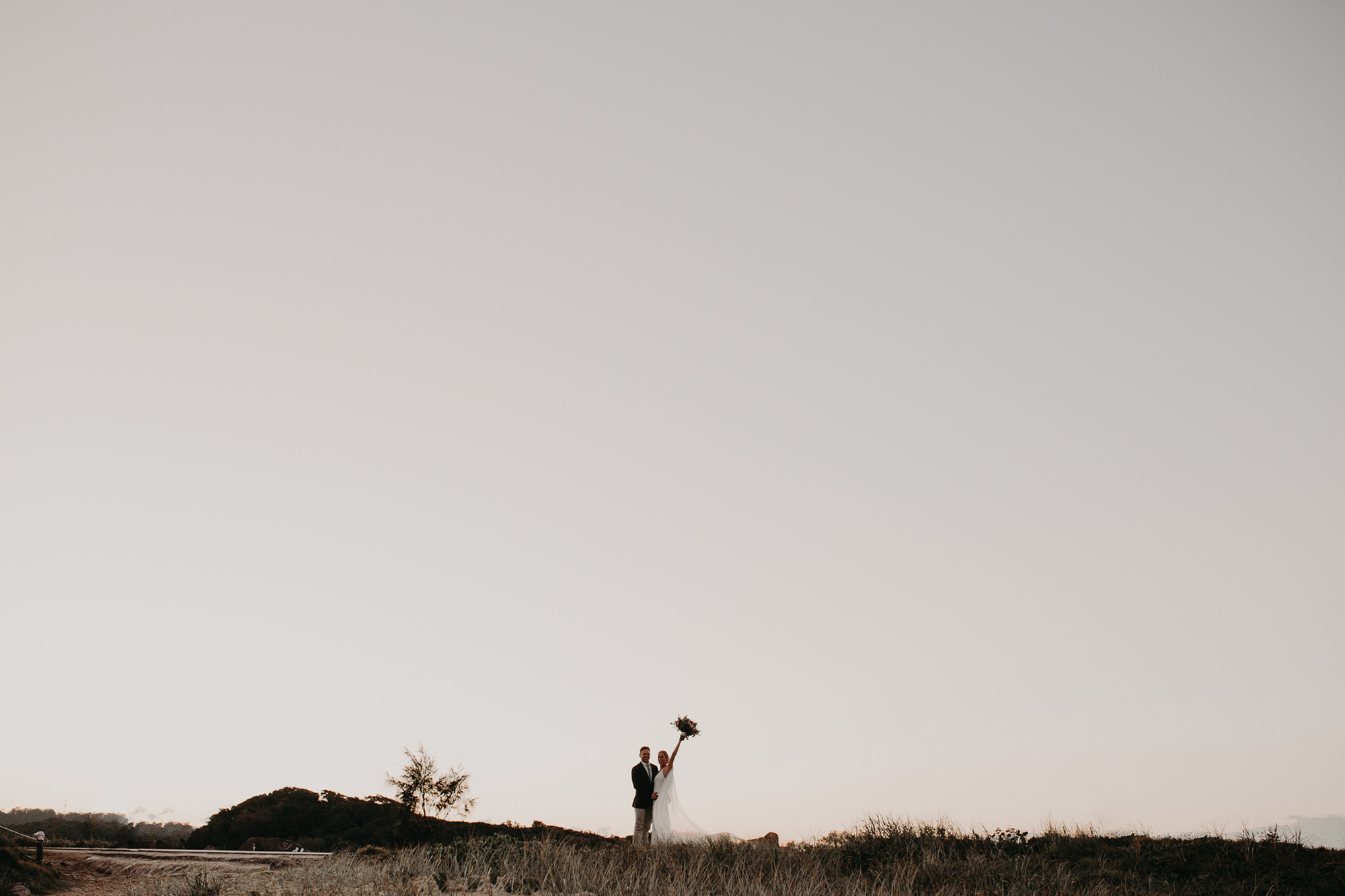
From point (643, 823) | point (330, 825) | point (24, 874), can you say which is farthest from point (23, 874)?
point (330, 825)

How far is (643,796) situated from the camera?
14.3 metres

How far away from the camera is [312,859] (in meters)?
14.1

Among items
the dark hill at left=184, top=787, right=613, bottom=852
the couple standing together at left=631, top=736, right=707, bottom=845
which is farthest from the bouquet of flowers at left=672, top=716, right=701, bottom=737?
the dark hill at left=184, top=787, right=613, bottom=852

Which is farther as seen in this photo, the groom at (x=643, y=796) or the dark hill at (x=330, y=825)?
the dark hill at (x=330, y=825)

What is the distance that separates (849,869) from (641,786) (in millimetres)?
4097

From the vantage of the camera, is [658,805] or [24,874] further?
[658,805]


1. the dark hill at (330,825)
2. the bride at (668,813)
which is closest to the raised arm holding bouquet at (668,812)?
the bride at (668,813)

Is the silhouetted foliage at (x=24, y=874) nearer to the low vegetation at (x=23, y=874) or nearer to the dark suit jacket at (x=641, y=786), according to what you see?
the low vegetation at (x=23, y=874)

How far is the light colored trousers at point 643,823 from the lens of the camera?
14031mm

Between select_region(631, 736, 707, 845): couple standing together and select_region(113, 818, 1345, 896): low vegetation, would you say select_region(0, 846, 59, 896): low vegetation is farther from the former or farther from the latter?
select_region(631, 736, 707, 845): couple standing together

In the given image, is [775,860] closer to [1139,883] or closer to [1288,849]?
[1139,883]

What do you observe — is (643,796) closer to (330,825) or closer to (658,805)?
(658,805)

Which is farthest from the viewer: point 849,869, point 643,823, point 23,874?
point 643,823

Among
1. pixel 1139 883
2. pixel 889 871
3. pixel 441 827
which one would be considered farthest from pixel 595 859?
pixel 441 827
